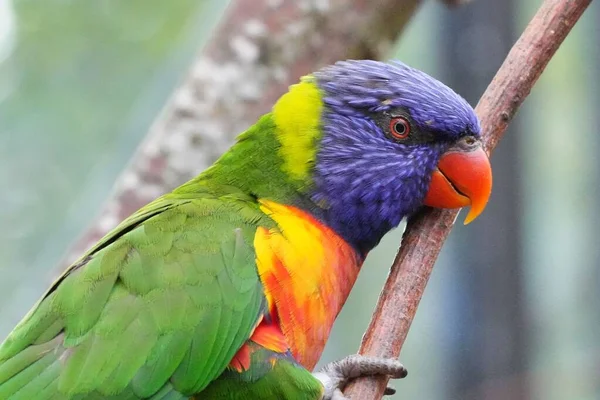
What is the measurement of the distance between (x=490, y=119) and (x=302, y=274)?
0.67 metres

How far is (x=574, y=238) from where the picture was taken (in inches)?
150

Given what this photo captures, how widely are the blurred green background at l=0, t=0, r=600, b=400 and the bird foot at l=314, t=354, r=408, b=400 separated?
1660 mm

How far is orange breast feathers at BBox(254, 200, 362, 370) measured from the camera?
1.92 meters

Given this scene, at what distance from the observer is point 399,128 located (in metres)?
2.12

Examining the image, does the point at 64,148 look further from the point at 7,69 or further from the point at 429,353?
the point at 429,353


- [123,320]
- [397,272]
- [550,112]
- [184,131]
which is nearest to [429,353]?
[550,112]

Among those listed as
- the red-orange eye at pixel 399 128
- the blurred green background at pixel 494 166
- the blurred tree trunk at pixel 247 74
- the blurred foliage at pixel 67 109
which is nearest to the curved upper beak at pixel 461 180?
the red-orange eye at pixel 399 128

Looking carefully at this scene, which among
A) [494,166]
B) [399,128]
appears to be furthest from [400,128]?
[494,166]

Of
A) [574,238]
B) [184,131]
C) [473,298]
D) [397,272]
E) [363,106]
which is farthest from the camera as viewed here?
[574,238]

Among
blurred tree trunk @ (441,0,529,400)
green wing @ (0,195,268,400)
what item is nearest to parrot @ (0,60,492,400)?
green wing @ (0,195,268,400)

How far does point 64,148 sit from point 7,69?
1.65 ft

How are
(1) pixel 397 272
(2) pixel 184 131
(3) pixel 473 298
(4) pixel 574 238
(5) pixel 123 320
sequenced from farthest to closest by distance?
(4) pixel 574 238 → (3) pixel 473 298 → (2) pixel 184 131 → (1) pixel 397 272 → (5) pixel 123 320

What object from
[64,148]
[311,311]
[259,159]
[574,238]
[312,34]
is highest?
[574,238]

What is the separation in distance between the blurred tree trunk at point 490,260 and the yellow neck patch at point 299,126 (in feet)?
4.77
